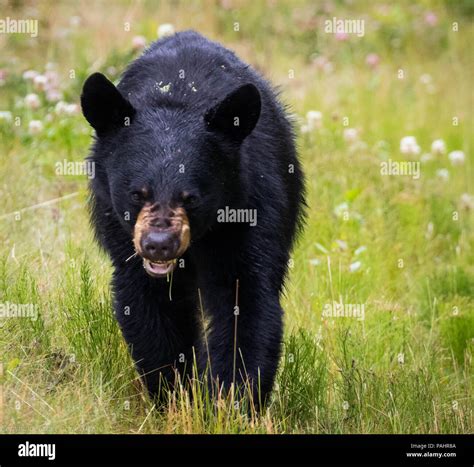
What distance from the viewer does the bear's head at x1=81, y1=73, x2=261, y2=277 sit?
15.6 feet

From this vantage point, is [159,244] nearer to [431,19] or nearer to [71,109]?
[71,109]

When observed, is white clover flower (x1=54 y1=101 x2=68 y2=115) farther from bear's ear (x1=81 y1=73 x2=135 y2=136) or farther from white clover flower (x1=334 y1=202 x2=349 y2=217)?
bear's ear (x1=81 y1=73 x2=135 y2=136)

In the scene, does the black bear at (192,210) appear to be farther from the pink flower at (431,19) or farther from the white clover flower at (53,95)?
the pink flower at (431,19)

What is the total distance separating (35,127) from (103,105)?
3.59 m

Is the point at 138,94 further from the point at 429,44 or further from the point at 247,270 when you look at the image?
the point at 429,44

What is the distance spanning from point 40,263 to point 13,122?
9.42 ft

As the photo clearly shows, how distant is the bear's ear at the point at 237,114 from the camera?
16.1ft

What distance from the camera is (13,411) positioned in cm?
476

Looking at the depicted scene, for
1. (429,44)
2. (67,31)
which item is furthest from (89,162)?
(429,44)

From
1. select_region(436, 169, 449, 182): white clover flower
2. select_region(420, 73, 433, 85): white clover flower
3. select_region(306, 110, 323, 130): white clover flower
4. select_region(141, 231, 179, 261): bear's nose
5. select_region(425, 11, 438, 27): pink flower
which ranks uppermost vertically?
select_region(425, 11, 438, 27): pink flower

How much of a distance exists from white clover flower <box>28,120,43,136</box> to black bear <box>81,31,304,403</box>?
2796 mm

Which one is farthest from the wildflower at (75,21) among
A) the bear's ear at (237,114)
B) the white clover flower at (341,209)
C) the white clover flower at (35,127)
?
the bear's ear at (237,114)

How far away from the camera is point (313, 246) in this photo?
7992 millimetres

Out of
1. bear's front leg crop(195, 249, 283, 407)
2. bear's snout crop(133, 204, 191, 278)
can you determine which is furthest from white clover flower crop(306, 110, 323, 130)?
bear's snout crop(133, 204, 191, 278)
